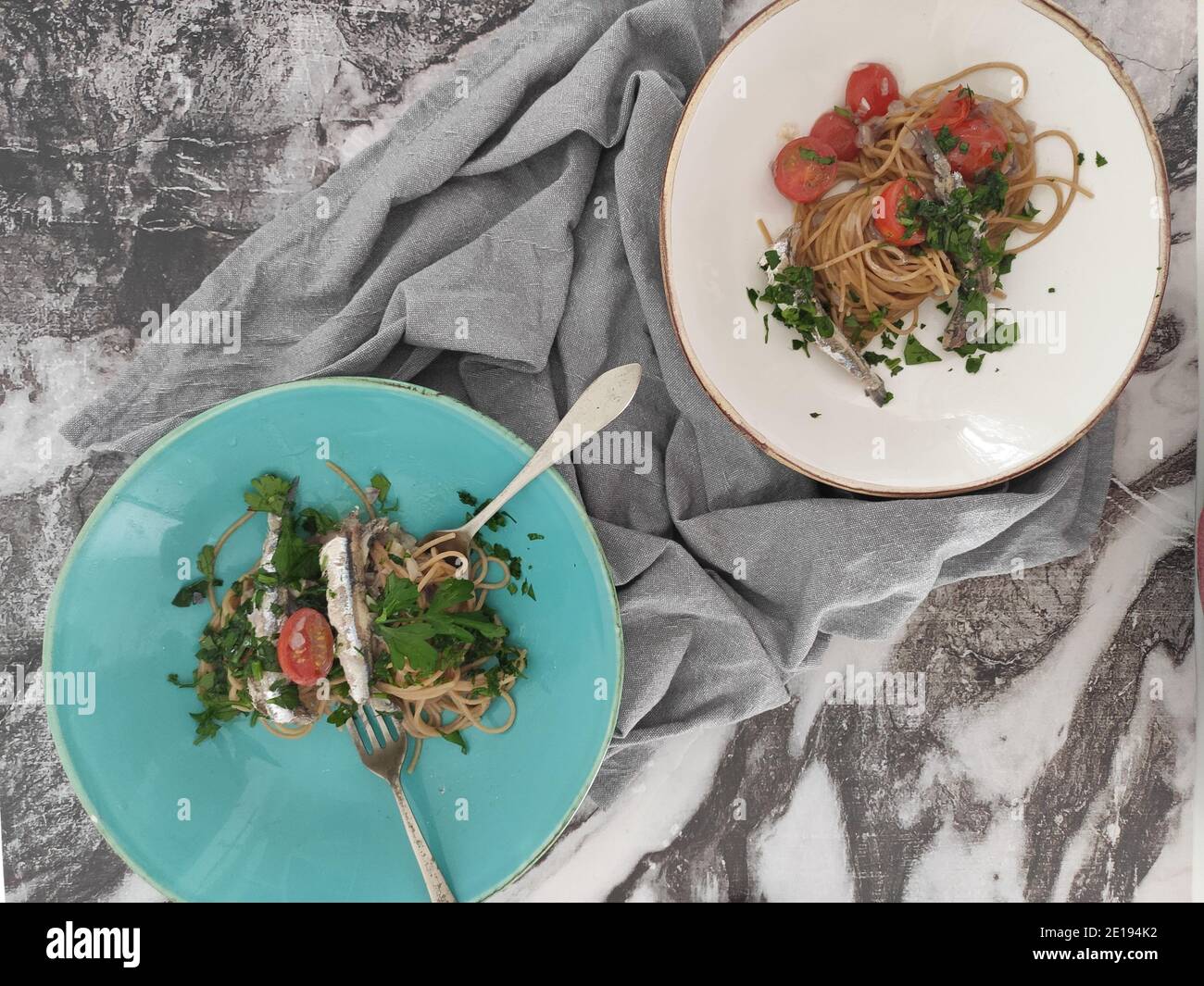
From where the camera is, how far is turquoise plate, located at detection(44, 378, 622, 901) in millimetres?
1276

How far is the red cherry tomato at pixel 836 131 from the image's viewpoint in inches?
52.9

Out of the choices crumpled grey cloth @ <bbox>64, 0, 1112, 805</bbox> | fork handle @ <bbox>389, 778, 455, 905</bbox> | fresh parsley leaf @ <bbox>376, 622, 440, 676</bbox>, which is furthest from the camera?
crumpled grey cloth @ <bbox>64, 0, 1112, 805</bbox>

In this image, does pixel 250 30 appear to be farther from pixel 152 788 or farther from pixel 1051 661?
pixel 1051 661

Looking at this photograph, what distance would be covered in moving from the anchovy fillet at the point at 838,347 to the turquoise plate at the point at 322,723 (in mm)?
499

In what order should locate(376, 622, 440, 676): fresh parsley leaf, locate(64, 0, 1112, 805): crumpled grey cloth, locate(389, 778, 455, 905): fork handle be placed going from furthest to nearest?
1. locate(64, 0, 1112, 805): crumpled grey cloth
2. locate(389, 778, 455, 905): fork handle
3. locate(376, 622, 440, 676): fresh parsley leaf

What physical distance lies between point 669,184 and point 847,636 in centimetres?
86

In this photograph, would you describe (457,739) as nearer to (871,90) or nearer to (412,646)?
(412,646)

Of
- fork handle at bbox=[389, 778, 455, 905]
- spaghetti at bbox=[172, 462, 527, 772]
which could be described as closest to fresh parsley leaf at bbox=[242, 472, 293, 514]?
spaghetti at bbox=[172, 462, 527, 772]

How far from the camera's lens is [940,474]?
4.49 ft

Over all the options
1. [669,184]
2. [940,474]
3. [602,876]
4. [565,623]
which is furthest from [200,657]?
[940,474]

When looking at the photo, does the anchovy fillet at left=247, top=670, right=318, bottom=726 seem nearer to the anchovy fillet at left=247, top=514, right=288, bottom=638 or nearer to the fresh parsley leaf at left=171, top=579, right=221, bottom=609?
the anchovy fillet at left=247, top=514, right=288, bottom=638

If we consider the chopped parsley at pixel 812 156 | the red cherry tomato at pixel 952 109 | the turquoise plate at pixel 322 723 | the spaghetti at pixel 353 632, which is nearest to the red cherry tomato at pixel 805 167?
the chopped parsley at pixel 812 156

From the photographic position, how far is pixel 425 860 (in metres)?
1.32

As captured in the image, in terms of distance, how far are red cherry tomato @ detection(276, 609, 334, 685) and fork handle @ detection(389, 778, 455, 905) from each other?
248 millimetres
